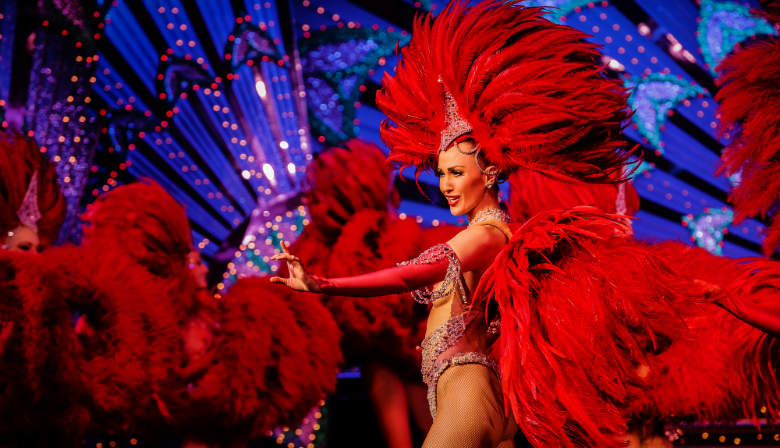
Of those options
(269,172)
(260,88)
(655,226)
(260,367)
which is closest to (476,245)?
(260,367)

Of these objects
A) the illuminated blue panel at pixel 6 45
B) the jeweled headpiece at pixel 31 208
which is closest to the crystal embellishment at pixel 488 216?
the jeweled headpiece at pixel 31 208

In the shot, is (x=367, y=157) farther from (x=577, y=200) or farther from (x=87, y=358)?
(x=87, y=358)

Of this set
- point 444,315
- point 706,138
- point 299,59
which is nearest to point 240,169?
point 299,59

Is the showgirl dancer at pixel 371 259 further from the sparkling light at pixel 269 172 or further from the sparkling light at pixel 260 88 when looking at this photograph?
the sparkling light at pixel 260 88

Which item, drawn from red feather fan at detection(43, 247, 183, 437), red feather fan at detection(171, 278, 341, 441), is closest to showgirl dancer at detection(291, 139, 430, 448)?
red feather fan at detection(171, 278, 341, 441)

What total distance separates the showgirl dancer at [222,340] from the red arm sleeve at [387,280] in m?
1.48

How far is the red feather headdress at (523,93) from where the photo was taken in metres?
2.02

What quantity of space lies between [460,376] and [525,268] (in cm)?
34

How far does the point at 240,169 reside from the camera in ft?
18.4

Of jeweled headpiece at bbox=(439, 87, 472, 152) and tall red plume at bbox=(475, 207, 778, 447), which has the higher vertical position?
jeweled headpiece at bbox=(439, 87, 472, 152)

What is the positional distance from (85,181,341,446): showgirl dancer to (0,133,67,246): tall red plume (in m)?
0.27

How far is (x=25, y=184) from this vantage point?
3320mm

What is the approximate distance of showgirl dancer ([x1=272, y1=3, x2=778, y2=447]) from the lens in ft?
5.94

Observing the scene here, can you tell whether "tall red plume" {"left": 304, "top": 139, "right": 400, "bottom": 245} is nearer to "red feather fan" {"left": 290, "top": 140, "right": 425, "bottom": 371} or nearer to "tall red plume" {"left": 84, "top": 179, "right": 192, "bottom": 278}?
"red feather fan" {"left": 290, "top": 140, "right": 425, "bottom": 371}
